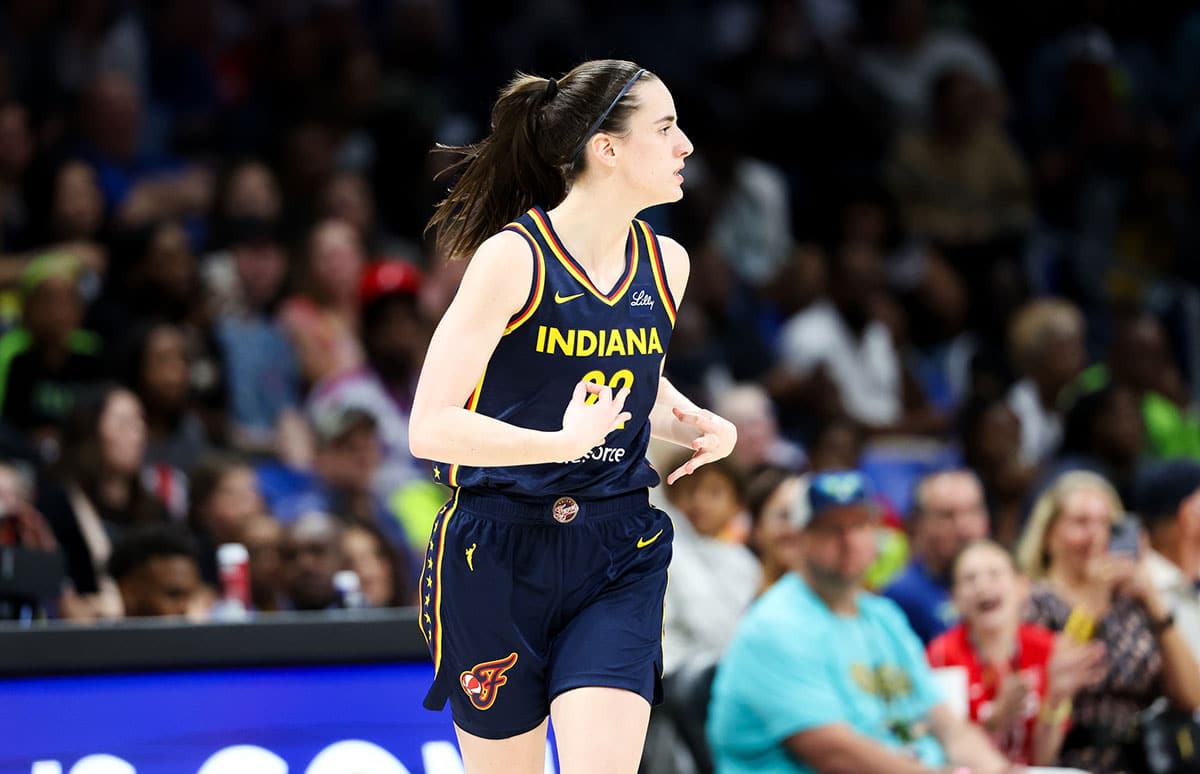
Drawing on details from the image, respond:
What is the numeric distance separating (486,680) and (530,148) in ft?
3.96

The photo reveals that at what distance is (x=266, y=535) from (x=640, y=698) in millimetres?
3447

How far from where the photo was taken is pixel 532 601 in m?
3.57

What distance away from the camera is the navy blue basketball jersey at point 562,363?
3537 millimetres

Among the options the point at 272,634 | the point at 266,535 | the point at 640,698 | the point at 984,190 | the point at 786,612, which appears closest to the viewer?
the point at 640,698

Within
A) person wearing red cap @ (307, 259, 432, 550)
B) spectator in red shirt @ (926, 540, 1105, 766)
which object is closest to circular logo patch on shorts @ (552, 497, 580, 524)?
spectator in red shirt @ (926, 540, 1105, 766)

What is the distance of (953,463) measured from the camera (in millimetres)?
9172

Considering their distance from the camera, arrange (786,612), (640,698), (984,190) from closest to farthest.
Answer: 1. (640,698)
2. (786,612)
3. (984,190)

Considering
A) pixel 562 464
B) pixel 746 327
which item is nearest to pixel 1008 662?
pixel 562 464

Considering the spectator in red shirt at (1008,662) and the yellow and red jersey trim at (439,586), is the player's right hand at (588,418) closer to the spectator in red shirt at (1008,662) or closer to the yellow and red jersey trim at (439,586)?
the yellow and red jersey trim at (439,586)

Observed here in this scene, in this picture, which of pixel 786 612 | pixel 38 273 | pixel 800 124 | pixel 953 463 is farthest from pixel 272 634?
pixel 800 124

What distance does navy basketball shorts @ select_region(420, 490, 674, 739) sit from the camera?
3557mm

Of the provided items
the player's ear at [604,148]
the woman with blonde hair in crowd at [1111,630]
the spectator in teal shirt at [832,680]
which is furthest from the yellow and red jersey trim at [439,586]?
the woman with blonde hair in crowd at [1111,630]

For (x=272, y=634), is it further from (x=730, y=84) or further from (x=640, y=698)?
(x=730, y=84)

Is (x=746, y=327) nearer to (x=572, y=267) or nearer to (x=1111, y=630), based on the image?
(x=1111, y=630)
